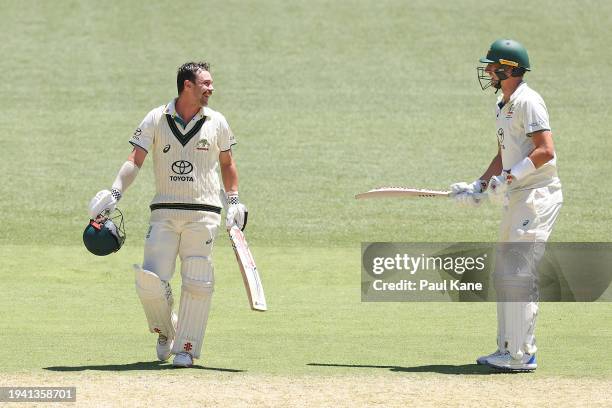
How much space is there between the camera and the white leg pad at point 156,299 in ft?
25.6

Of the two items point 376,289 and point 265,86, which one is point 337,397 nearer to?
point 376,289

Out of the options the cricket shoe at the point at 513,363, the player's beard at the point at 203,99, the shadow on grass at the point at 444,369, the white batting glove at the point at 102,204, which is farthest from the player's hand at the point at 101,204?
the cricket shoe at the point at 513,363

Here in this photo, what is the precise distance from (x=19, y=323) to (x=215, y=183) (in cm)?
241

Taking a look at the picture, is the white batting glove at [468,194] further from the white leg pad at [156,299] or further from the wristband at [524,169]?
the white leg pad at [156,299]

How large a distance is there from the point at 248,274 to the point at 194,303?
17.5 inches

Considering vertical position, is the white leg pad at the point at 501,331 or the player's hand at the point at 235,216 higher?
the player's hand at the point at 235,216

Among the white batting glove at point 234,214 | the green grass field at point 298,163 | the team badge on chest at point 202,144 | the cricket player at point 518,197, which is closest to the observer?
the cricket player at point 518,197

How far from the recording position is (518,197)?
788cm

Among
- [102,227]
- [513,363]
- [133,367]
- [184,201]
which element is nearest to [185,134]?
[184,201]

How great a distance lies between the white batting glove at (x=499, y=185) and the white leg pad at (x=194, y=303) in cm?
194

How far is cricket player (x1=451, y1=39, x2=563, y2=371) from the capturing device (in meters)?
7.75

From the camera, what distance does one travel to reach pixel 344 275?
40.6ft

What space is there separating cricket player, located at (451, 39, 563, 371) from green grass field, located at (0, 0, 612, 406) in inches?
11.9

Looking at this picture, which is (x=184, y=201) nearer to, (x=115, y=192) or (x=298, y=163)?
(x=115, y=192)
